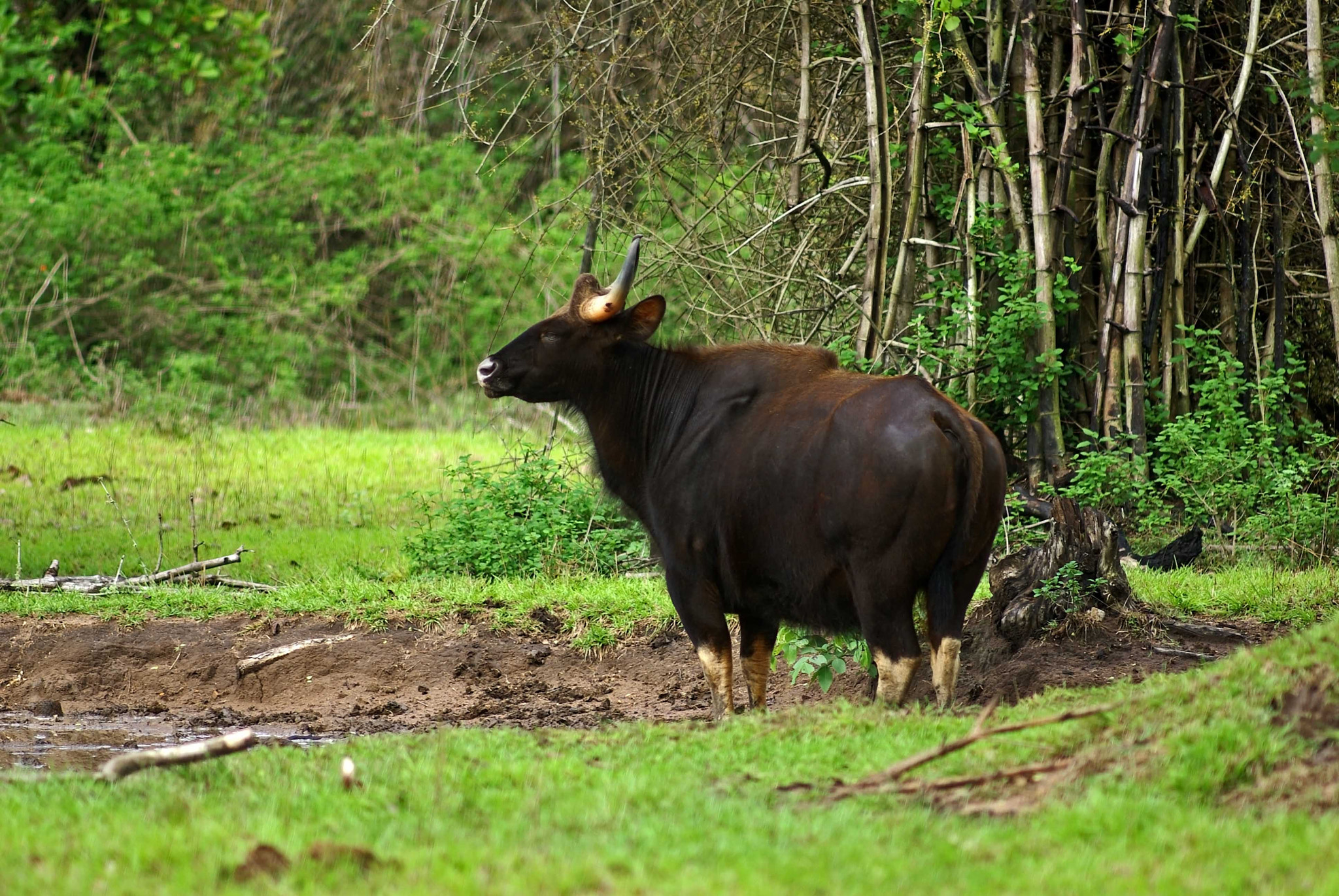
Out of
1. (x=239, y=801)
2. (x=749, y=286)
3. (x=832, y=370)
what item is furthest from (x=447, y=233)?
(x=239, y=801)

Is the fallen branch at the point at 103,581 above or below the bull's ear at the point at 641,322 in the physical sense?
below

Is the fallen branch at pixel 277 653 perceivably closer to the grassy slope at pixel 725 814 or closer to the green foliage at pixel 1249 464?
the grassy slope at pixel 725 814

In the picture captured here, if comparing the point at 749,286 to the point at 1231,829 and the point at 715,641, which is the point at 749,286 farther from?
the point at 1231,829

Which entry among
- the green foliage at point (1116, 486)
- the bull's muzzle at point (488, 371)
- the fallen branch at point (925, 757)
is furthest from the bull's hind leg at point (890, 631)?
the green foliage at point (1116, 486)

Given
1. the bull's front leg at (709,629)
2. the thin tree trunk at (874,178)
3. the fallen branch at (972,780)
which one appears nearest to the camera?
the fallen branch at (972,780)

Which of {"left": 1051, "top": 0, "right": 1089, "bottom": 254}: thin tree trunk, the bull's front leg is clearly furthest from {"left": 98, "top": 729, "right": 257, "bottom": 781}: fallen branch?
{"left": 1051, "top": 0, "right": 1089, "bottom": 254}: thin tree trunk

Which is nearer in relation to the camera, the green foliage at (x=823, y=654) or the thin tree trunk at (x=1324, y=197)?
the green foliage at (x=823, y=654)

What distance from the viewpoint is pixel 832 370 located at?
698 cm

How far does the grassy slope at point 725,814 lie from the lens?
3924 millimetres

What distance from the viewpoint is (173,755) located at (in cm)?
524

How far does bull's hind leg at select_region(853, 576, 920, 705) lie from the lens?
6.18 metres

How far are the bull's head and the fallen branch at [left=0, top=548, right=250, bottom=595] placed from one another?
11.3 feet

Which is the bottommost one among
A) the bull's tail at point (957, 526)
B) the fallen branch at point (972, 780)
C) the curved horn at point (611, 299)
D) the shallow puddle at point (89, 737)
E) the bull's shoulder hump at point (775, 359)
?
the shallow puddle at point (89, 737)

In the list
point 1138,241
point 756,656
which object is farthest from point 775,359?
point 1138,241
